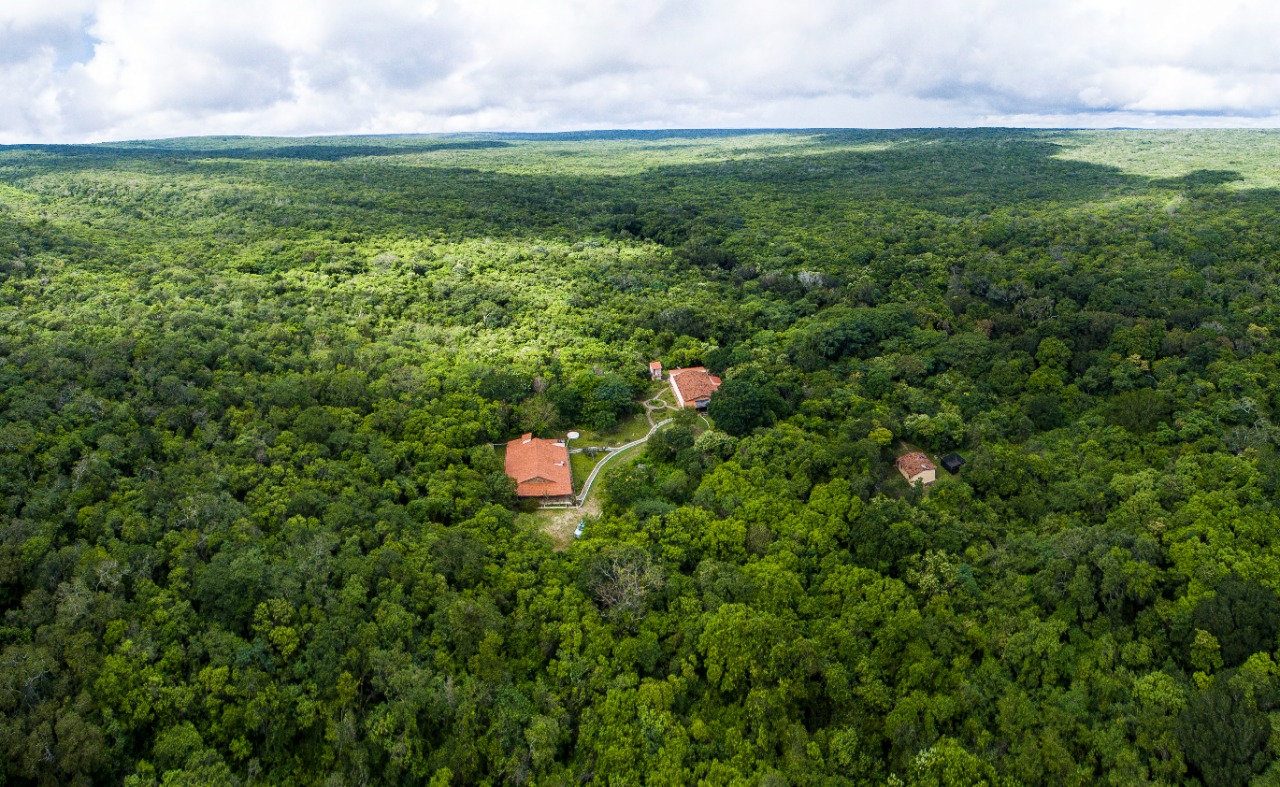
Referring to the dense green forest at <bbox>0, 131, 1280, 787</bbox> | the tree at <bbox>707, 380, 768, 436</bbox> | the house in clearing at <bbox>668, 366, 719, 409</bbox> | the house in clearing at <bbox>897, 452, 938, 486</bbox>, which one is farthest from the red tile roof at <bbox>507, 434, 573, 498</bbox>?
the house in clearing at <bbox>897, 452, 938, 486</bbox>

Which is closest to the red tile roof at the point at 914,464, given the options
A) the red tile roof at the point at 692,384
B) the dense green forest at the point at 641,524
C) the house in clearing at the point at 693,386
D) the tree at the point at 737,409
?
the dense green forest at the point at 641,524

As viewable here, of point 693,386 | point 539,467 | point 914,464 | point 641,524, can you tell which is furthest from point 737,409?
point 539,467

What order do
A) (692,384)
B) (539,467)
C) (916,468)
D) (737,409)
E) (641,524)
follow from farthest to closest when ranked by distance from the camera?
1. (692,384)
2. (737,409)
3. (539,467)
4. (916,468)
5. (641,524)

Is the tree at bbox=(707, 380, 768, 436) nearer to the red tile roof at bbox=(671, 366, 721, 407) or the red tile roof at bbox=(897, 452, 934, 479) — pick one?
the red tile roof at bbox=(671, 366, 721, 407)

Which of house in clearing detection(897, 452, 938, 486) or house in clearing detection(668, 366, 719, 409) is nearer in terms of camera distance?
house in clearing detection(897, 452, 938, 486)

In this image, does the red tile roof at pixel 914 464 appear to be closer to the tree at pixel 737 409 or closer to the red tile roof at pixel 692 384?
the tree at pixel 737 409

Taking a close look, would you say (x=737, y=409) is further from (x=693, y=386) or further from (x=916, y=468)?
(x=916, y=468)
